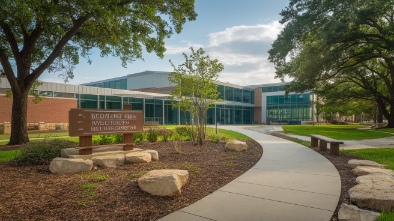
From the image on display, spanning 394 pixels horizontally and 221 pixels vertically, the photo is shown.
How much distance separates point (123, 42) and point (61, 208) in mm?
12833

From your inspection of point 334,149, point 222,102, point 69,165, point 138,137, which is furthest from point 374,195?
point 222,102

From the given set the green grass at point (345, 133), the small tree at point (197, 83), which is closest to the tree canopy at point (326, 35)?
the green grass at point (345, 133)

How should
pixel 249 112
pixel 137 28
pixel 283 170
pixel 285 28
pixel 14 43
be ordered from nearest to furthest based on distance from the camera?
pixel 283 170 < pixel 14 43 < pixel 137 28 < pixel 285 28 < pixel 249 112

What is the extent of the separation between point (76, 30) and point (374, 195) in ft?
43.5

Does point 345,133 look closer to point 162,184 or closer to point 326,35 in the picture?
point 326,35

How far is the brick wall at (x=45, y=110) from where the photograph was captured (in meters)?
25.0

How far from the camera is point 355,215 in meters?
3.88

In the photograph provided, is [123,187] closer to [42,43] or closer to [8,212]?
[8,212]

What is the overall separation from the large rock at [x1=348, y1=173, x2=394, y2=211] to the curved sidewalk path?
1.18 feet

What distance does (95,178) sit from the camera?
5.97 m

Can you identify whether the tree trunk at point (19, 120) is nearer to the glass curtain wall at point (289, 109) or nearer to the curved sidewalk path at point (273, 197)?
the curved sidewalk path at point (273, 197)

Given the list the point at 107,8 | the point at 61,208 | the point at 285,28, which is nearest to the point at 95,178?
the point at 61,208

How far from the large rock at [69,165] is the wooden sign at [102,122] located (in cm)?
82

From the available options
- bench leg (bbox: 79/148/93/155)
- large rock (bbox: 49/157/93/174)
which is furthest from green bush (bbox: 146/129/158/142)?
large rock (bbox: 49/157/93/174)
